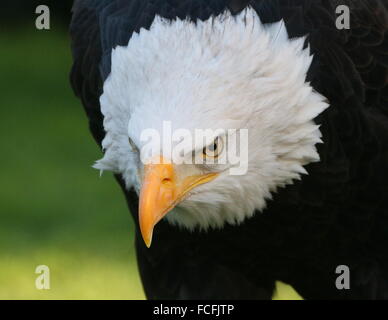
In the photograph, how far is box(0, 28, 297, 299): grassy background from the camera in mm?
6539

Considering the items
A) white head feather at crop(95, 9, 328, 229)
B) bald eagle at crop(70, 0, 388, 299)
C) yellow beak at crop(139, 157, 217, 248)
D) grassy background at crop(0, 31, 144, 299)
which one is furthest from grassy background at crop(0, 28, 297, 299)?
yellow beak at crop(139, 157, 217, 248)

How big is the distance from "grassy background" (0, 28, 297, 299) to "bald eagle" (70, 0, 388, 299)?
86cm

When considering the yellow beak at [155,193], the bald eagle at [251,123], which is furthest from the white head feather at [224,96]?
the yellow beak at [155,193]

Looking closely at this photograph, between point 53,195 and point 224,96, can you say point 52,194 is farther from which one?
point 224,96

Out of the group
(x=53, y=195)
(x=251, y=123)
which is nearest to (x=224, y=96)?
(x=251, y=123)

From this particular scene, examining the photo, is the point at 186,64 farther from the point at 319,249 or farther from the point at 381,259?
the point at 381,259

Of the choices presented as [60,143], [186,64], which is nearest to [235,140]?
[186,64]

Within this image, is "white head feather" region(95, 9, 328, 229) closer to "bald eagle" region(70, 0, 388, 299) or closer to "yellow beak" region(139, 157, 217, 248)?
"bald eagle" region(70, 0, 388, 299)

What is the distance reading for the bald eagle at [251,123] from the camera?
3631mm

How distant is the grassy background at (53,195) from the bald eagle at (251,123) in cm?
86

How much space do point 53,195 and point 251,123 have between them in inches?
191

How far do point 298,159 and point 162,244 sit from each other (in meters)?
1.01

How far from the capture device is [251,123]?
374cm

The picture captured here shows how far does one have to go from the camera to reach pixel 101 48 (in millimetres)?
4461
